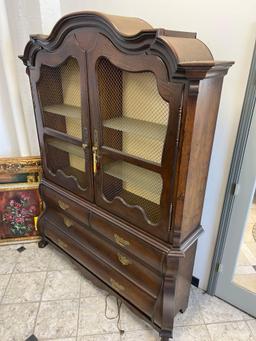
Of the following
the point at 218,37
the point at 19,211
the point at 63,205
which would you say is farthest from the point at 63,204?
the point at 218,37

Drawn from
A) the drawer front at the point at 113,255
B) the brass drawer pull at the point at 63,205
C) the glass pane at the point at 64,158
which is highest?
the glass pane at the point at 64,158

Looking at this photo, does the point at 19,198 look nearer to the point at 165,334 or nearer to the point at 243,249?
the point at 165,334

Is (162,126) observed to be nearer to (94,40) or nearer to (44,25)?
(94,40)

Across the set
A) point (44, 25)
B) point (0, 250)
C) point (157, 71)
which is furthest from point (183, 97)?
point (0, 250)

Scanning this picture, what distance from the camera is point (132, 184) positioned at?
148 centimetres

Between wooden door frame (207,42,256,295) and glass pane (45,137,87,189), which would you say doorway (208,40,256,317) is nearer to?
wooden door frame (207,42,256,295)

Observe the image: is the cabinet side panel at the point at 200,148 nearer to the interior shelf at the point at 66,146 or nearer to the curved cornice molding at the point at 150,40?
the curved cornice molding at the point at 150,40

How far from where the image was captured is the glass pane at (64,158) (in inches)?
69.1

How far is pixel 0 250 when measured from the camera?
7.29ft

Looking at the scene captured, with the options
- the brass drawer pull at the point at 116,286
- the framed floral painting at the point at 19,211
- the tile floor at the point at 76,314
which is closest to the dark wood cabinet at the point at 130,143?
the brass drawer pull at the point at 116,286

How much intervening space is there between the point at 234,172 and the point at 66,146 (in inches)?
A: 45.6

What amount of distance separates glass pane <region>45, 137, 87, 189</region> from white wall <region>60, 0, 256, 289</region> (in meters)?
0.91

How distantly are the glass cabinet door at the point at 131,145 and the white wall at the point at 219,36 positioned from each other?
39 cm

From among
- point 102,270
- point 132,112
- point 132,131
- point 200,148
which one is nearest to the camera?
point 200,148
